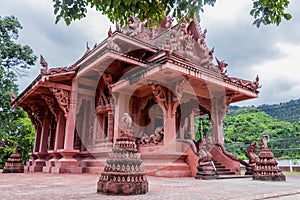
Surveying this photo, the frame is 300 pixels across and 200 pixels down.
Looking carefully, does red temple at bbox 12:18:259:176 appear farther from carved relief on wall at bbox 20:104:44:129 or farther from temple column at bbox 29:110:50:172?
carved relief on wall at bbox 20:104:44:129

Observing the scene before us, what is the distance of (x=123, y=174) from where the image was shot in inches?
143

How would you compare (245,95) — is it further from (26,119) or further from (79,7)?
(26,119)

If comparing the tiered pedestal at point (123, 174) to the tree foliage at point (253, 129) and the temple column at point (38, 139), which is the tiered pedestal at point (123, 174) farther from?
the tree foliage at point (253, 129)

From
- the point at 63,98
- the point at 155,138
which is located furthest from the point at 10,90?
the point at 155,138

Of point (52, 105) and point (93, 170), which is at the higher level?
point (52, 105)

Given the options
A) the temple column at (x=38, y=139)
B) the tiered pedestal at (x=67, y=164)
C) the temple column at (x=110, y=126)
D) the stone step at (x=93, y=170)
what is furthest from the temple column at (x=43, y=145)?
the temple column at (x=110, y=126)

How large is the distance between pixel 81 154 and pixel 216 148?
5149mm

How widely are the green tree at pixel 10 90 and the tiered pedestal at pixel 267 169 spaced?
40.9 ft

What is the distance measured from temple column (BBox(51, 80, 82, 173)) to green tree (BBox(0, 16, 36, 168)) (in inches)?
232

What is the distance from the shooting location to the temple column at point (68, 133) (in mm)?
8531

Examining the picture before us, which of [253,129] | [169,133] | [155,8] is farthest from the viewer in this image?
[253,129]

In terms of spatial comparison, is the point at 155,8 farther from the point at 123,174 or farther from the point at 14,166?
the point at 14,166

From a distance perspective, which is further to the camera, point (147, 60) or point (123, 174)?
point (147, 60)

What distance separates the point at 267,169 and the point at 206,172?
1.53 meters
